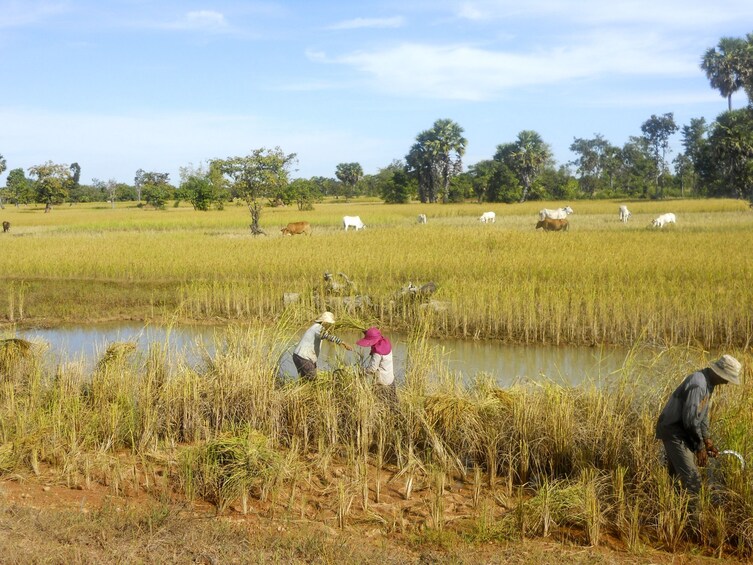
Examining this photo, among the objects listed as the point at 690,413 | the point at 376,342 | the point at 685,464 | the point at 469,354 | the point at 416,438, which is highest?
the point at 376,342

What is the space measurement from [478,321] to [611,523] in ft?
21.9

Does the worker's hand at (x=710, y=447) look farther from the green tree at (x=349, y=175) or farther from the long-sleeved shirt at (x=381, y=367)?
the green tree at (x=349, y=175)

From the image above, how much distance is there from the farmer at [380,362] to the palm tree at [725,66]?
5158 cm

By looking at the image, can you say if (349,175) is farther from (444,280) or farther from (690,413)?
(690,413)

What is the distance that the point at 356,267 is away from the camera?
15422mm

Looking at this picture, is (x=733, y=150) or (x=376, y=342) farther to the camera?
(x=733, y=150)

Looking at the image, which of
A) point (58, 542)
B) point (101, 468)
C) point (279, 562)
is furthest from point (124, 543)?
point (101, 468)

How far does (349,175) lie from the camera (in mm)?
78750

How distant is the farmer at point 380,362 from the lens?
6.63 metres

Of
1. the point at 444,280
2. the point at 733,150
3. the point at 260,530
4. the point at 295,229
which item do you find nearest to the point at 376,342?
the point at 260,530

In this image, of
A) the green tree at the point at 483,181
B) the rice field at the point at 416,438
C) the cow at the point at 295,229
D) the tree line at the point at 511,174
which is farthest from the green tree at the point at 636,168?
the rice field at the point at 416,438

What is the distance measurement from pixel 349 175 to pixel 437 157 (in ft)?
81.2

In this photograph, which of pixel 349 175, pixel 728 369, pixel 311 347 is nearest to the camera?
pixel 728 369

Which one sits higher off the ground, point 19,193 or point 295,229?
point 19,193
